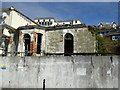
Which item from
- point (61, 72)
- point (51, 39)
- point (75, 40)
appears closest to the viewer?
point (61, 72)

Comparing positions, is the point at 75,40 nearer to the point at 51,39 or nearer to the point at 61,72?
the point at 51,39

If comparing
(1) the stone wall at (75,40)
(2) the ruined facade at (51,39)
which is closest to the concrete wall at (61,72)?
(2) the ruined facade at (51,39)

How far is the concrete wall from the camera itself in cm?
705

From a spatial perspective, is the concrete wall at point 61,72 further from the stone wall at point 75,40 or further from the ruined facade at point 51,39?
the stone wall at point 75,40

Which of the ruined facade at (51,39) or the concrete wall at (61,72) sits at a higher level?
the ruined facade at (51,39)

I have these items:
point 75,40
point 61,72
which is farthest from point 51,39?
point 61,72

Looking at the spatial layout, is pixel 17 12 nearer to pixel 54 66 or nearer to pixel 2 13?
pixel 2 13

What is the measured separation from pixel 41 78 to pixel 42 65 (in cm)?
83

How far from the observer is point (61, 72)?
7484 millimetres

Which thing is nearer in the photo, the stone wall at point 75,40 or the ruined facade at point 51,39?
the stone wall at point 75,40

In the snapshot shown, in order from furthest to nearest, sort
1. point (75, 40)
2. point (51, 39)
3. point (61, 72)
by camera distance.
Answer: point (51, 39), point (75, 40), point (61, 72)

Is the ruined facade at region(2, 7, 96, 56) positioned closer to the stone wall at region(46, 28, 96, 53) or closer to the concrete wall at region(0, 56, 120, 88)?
the stone wall at region(46, 28, 96, 53)

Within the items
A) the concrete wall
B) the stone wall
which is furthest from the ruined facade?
the concrete wall

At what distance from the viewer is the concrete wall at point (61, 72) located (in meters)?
7.05
